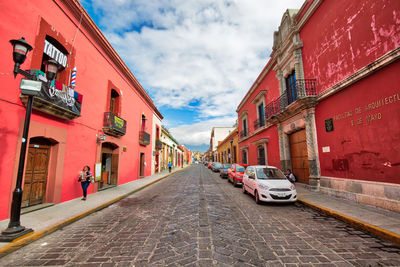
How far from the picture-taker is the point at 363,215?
495 cm

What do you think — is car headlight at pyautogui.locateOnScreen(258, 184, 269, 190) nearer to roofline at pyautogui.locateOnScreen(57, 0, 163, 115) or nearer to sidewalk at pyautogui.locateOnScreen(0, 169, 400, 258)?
sidewalk at pyautogui.locateOnScreen(0, 169, 400, 258)

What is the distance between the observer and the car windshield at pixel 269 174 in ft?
24.5

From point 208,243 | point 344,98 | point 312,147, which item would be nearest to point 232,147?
point 312,147

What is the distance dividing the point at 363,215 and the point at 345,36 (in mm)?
6756

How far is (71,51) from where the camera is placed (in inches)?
294

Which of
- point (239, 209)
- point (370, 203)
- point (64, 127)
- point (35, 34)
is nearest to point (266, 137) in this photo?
point (370, 203)

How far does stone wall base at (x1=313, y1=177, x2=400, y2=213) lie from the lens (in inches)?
204

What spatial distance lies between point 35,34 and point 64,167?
4917 millimetres

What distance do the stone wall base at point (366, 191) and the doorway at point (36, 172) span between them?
456 inches

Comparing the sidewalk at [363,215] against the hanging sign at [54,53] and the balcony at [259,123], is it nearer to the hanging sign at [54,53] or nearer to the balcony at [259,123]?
the balcony at [259,123]

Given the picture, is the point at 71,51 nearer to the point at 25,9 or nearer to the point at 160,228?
the point at 25,9

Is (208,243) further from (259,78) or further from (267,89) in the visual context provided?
(259,78)

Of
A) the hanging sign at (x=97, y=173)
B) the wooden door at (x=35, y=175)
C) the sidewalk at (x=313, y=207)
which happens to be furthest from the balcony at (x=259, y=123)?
the wooden door at (x=35, y=175)

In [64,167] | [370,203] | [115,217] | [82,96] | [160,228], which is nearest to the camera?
[160,228]
